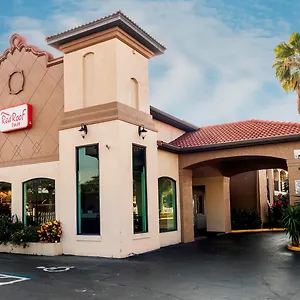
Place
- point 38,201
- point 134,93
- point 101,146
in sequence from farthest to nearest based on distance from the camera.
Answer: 1. point 38,201
2. point 134,93
3. point 101,146

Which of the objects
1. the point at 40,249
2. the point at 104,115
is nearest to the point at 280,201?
the point at 104,115

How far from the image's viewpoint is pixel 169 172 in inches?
650

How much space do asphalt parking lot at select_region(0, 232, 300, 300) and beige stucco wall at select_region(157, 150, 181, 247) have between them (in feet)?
5.19

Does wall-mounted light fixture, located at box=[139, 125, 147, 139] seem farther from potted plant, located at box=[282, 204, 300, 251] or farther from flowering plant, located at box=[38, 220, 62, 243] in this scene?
potted plant, located at box=[282, 204, 300, 251]

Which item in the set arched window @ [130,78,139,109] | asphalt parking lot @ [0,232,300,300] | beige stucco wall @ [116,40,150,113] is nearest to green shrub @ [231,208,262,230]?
asphalt parking lot @ [0,232,300,300]

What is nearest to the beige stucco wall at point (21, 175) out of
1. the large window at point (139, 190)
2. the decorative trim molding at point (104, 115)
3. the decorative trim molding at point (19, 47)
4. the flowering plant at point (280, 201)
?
the decorative trim molding at point (104, 115)

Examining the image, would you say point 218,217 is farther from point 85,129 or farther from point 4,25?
point 4,25

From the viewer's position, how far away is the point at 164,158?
53.2 ft

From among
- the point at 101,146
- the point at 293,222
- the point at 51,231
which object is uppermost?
the point at 101,146

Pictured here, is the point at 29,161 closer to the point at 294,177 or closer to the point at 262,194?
the point at 294,177

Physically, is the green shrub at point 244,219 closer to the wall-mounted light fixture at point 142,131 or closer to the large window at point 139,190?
the large window at point 139,190

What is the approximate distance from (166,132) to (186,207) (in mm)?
3743

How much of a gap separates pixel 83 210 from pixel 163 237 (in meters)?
3.67

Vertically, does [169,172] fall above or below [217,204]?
above
